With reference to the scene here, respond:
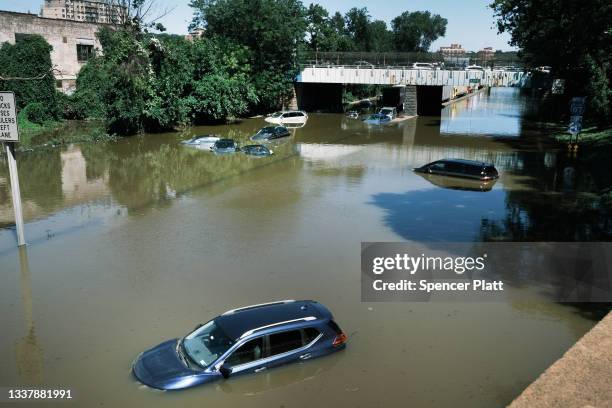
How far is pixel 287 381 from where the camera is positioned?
10.2 meters

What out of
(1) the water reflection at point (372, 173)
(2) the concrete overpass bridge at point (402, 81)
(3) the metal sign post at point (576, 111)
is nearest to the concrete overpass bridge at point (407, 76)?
(2) the concrete overpass bridge at point (402, 81)

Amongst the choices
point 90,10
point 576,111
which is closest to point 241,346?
point 576,111

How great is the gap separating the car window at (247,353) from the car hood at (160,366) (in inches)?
27.1

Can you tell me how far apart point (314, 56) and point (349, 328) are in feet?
180

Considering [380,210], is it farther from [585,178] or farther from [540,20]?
Result: [540,20]

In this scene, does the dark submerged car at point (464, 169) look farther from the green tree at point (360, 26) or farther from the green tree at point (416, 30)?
the green tree at point (416, 30)

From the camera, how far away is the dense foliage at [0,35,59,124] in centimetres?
4188

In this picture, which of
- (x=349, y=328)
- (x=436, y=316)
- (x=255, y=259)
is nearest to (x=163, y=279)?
(x=255, y=259)

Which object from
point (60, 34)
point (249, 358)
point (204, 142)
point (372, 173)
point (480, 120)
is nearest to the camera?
point (249, 358)

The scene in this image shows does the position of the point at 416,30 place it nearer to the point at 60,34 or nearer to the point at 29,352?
the point at 60,34

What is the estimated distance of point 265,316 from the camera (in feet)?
34.3

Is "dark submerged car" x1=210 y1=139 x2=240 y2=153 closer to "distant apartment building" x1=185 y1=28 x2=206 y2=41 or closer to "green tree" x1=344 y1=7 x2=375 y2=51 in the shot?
"distant apartment building" x1=185 y1=28 x2=206 y2=41

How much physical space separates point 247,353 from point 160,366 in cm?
164

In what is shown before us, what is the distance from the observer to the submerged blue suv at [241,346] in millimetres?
9773
